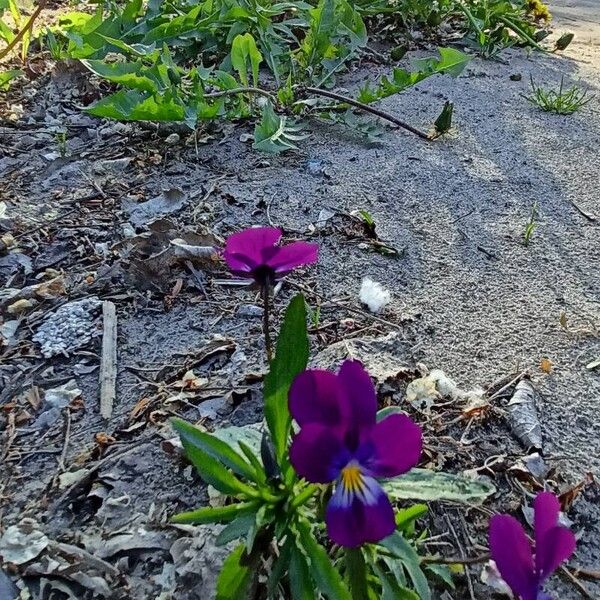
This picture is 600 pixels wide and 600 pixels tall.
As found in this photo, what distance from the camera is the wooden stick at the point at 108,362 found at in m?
1.39

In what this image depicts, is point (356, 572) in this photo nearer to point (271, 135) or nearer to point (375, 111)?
point (271, 135)

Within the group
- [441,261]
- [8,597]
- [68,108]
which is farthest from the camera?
[68,108]

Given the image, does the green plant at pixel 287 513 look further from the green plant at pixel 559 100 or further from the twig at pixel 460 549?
the green plant at pixel 559 100

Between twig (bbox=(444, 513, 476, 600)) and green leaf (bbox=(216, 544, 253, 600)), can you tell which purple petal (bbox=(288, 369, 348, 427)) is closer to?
green leaf (bbox=(216, 544, 253, 600))

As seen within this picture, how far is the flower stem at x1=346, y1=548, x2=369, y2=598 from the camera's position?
0.84 m

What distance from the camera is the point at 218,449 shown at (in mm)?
967

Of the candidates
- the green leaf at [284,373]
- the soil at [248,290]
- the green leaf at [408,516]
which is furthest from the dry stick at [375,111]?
the green leaf at [408,516]

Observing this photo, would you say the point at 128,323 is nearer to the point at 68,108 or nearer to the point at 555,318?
the point at 555,318

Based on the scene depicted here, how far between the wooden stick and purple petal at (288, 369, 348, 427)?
705 millimetres

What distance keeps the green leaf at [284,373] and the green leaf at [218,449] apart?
0.16ft

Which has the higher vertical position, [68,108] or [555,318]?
[555,318]

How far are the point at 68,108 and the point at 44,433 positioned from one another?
157 cm

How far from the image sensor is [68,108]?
8.42 ft

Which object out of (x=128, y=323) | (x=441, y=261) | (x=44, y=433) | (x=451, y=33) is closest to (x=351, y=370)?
(x=44, y=433)
